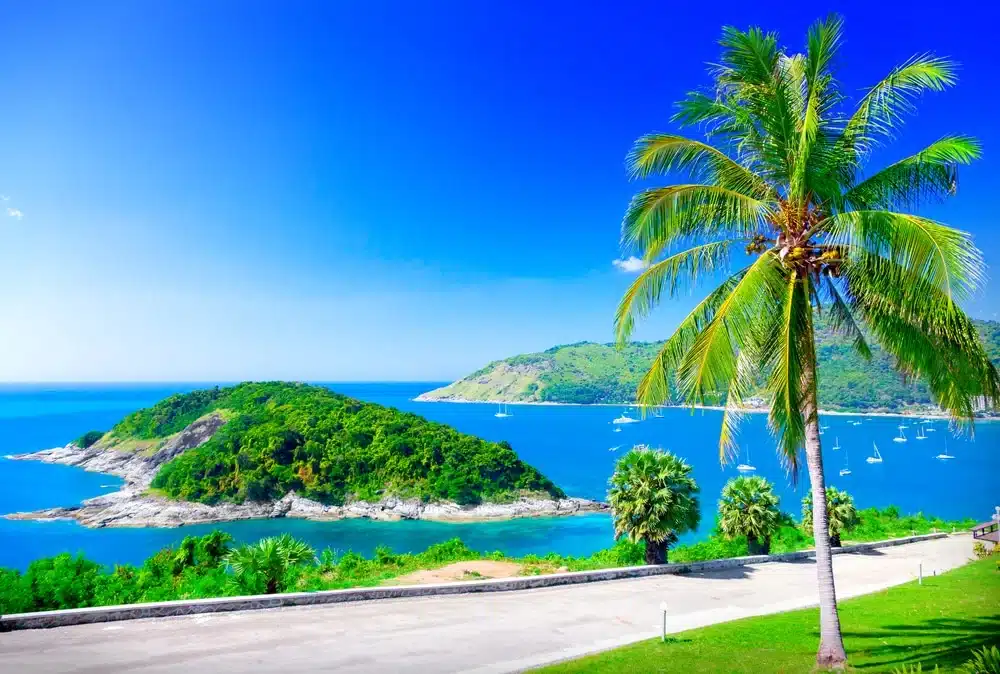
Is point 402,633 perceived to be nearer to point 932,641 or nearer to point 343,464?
point 932,641

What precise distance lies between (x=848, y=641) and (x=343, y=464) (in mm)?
67594

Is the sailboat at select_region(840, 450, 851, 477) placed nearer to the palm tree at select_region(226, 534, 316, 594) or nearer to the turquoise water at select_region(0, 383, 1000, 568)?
the turquoise water at select_region(0, 383, 1000, 568)

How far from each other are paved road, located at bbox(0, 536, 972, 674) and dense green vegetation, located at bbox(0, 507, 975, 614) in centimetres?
175

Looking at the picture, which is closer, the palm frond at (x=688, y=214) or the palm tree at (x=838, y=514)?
the palm frond at (x=688, y=214)

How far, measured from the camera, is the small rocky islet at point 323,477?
66062 millimetres

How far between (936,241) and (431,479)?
222ft

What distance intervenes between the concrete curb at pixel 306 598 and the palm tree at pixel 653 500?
1.27 metres

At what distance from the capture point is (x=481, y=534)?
60.3 m

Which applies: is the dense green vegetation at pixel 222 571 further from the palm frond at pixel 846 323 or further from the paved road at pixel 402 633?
the palm frond at pixel 846 323

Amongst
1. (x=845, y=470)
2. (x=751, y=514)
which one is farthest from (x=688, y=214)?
(x=845, y=470)

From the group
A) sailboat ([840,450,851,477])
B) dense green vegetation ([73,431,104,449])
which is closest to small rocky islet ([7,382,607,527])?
dense green vegetation ([73,431,104,449])

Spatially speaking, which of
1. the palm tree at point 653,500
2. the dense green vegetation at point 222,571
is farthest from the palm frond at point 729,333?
the palm tree at point 653,500

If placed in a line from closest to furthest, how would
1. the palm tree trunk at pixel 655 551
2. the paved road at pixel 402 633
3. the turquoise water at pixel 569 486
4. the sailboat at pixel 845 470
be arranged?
the paved road at pixel 402 633 → the palm tree trunk at pixel 655 551 → the turquoise water at pixel 569 486 → the sailboat at pixel 845 470

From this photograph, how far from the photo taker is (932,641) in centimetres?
947
